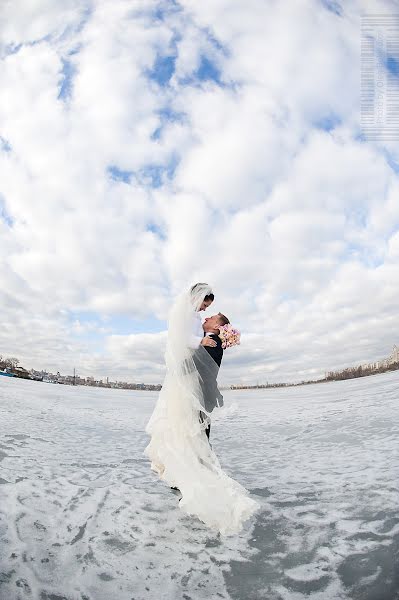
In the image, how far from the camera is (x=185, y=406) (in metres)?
3.58

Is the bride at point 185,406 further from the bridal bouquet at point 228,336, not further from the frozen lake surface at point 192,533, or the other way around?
the frozen lake surface at point 192,533

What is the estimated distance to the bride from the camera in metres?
3.36

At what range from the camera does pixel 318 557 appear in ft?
7.95

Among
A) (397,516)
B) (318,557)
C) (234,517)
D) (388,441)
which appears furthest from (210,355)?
(388,441)

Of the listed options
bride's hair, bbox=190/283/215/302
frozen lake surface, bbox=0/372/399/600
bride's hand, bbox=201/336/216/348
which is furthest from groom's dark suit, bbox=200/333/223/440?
bride's hair, bbox=190/283/215/302

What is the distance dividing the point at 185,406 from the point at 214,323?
2.95 ft

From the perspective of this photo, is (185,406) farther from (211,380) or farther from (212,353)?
(212,353)

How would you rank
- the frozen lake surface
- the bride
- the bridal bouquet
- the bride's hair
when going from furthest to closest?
the bride's hair < the bridal bouquet < the bride < the frozen lake surface

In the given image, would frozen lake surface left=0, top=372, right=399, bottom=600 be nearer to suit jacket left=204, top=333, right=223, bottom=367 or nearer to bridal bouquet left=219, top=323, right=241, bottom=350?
suit jacket left=204, top=333, right=223, bottom=367

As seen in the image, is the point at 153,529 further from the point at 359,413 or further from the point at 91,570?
the point at 359,413

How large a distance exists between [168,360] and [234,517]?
1553 mm

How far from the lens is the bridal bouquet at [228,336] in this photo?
3.59 metres

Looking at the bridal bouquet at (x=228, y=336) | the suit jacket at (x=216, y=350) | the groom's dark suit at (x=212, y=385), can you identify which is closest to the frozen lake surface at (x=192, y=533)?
the groom's dark suit at (x=212, y=385)

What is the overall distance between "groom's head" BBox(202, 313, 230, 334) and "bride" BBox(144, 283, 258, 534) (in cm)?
12
